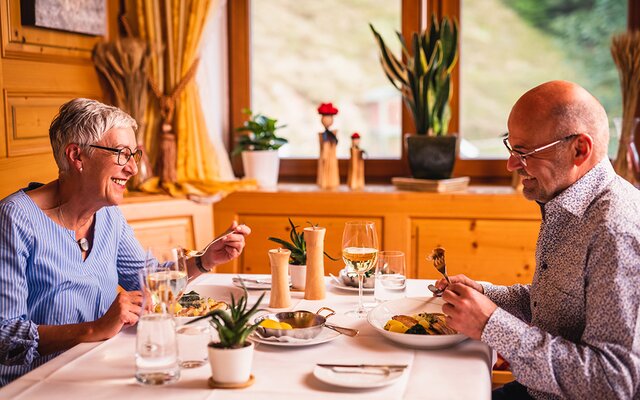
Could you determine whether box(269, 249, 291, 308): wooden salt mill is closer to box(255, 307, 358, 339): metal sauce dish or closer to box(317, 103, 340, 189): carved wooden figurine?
box(255, 307, 358, 339): metal sauce dish

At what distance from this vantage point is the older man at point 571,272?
153 centimetres

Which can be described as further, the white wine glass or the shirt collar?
the white wine glass

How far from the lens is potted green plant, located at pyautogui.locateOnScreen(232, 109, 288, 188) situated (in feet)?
12.1

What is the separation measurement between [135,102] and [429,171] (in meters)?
1.34

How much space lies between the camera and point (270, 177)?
371 centimetres

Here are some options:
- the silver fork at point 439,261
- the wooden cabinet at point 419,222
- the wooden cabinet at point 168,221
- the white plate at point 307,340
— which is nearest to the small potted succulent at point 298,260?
the silver fork at point 439,261

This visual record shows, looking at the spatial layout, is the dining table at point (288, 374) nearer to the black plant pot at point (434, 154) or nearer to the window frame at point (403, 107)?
the black plant pot at point (434, 154)

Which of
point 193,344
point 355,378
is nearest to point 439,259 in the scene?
point 355,378

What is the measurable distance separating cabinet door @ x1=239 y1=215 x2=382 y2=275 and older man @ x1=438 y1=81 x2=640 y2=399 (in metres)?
1.63

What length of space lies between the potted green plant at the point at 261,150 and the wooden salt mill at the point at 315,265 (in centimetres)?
164

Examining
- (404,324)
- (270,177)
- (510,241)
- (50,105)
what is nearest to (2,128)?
(50,105)

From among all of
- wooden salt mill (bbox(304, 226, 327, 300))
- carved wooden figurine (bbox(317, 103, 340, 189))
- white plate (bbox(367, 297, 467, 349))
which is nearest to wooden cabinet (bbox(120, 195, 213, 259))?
carved wooden figurine (bbox(317, 103, 340, 189))

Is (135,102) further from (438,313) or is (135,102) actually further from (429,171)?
(438,313)

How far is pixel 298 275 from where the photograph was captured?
2182 millimetres
